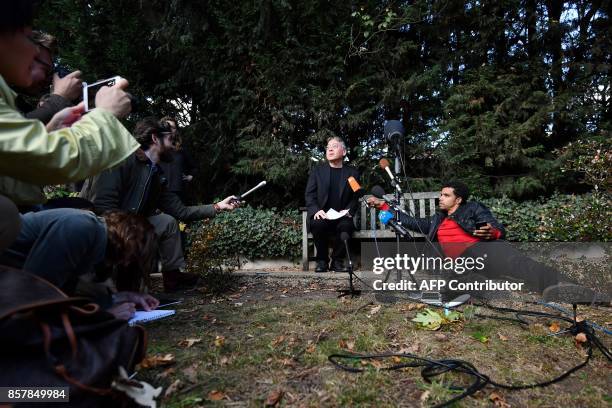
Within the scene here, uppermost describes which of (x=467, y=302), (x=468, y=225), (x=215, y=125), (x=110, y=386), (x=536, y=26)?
(x=536, y=26)

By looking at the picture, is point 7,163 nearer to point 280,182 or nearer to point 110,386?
point 110,386

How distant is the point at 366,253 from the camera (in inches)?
212

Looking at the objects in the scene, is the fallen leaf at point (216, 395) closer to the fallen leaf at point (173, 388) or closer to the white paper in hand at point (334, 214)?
the fallen leaf at point (173, 388)

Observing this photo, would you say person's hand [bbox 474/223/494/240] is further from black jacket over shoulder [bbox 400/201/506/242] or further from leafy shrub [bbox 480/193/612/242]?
leafy shrub [bbox 480/193/612/242]

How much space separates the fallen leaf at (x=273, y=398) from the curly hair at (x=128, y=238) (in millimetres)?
1298

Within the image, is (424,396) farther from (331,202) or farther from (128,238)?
(331,202)

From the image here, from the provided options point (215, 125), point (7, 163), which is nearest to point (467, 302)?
point (7, 163)

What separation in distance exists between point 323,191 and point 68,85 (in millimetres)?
3581

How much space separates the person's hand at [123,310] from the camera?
7.36 ft

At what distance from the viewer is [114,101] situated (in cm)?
154

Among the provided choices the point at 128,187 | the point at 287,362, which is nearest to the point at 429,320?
the point at 287,362

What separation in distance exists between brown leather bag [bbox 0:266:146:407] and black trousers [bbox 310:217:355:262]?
12.6ft

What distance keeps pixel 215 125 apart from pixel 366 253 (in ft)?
12.7

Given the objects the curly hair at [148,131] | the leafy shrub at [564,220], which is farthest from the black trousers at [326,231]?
the curly hair at [148,131]
